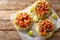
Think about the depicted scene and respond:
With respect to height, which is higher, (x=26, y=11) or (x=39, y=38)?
(x=26, y=11)

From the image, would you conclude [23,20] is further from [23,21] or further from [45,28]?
[45,28]

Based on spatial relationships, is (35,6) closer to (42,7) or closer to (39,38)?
(42,7)

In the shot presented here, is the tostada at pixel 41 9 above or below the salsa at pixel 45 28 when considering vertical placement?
above

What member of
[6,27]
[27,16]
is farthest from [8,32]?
[27,16]

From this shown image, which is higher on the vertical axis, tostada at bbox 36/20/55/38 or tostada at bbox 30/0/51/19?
tostada at bbox 30/0/51/19

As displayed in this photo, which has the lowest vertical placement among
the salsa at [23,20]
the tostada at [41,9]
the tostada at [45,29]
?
the tostada at [45,29]

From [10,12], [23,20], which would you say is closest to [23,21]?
[23,20]

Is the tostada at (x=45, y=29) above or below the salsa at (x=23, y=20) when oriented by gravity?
below

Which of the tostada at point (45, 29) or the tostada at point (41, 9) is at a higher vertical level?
the tostada at point (41, 9)
